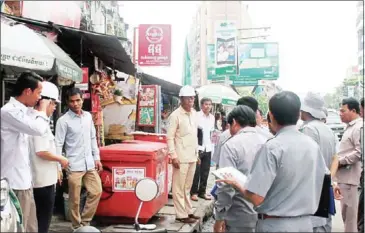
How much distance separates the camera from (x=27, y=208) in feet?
12.2

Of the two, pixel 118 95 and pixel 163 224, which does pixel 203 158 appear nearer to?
pixel 118 95

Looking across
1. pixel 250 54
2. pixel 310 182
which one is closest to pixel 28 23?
pixel 310 182

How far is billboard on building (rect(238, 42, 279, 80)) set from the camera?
90.9 ft

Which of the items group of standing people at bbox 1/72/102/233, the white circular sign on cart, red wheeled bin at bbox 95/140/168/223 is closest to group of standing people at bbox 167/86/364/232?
red wheeled bin at bbox 95/140/168/223

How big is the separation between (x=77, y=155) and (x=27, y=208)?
1.68 metres

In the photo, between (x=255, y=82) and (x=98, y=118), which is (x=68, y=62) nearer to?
(x=98, y=118)

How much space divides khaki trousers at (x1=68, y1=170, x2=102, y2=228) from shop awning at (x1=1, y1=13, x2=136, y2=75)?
2.03 metres

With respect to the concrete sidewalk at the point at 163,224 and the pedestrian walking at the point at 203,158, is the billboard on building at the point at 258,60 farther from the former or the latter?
the concrete sidewalk at the point at 163,224

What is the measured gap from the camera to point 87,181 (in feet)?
18.2

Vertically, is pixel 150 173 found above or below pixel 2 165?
below

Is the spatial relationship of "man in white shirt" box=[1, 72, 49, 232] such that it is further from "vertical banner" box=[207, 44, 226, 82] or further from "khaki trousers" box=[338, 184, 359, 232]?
"vertical banner" box=[207, 44, 226, 82]

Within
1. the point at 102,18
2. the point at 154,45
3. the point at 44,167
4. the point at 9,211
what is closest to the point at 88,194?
the point at 44,167

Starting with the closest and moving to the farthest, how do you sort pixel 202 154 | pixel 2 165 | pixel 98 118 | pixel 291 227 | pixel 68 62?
pixel 291 227
pixel 2 165
pixel 68 62
pixel 98 118
pixel 202 154

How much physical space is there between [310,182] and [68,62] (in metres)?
3.32
